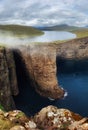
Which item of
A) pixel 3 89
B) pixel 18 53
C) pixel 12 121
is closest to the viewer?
pixel 12 121

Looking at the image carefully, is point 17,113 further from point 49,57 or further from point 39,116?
point 49,57

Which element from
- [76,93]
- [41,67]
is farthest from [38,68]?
[76,93]

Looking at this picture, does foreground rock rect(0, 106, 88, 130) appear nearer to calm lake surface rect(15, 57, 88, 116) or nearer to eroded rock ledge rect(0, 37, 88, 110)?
A: calm lake surface rect(15, 57, 88, 116)

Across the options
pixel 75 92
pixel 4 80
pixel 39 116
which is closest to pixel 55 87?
pixel 75 92

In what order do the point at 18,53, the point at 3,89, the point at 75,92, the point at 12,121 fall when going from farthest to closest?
the point at 18,53, the point at 75,92, the point at 3,89, the point at 12,121

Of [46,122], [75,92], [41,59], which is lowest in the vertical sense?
[75,92]

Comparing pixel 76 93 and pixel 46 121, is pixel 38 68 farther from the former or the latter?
pixel 46 121

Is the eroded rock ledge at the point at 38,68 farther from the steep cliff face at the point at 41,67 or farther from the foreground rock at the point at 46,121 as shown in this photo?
the foreground rock at the point at 46,121

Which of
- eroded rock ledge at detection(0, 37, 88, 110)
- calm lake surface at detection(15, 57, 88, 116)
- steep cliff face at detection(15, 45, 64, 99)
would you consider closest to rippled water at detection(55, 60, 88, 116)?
calm lake surface at detection(15, 57, 88, 116)
